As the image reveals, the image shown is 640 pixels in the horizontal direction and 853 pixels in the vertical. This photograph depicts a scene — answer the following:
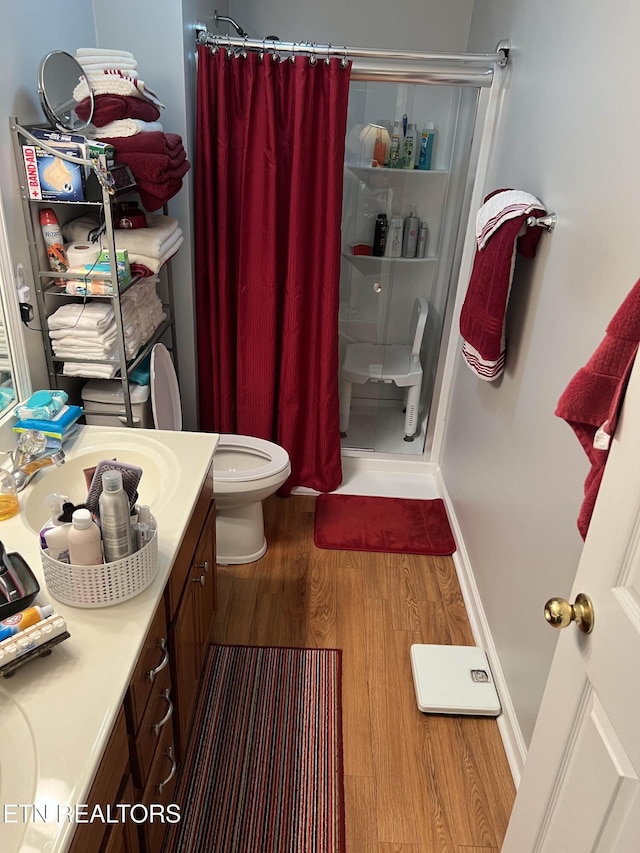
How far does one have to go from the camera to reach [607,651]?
905mm

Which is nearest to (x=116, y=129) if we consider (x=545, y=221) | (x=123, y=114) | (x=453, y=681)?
(x=123, y=114)

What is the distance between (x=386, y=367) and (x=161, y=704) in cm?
218

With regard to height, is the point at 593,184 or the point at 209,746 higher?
the point at 593,184

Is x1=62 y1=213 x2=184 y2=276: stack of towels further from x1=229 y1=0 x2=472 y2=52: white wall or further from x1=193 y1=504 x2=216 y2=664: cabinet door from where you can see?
x1=229 y1=0 x2=472 y2=52: white wall

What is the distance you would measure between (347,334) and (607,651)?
2.36m

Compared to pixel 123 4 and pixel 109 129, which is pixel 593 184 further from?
pixel 123 4

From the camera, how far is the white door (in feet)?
2.79

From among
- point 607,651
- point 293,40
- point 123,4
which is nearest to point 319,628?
point 607,651

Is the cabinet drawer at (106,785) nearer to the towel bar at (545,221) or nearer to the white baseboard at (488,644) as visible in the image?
the white baseboard at (488,644)

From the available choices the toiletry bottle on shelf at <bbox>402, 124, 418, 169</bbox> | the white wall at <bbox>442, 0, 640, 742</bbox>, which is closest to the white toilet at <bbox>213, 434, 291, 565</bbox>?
the white wall at <bbox>442, 0, 640, 742</bbox>

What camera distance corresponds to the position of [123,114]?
182 centimetres

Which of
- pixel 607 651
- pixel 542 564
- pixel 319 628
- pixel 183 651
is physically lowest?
pixel 319 628

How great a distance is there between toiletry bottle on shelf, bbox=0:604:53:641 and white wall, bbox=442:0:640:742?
3.70ft

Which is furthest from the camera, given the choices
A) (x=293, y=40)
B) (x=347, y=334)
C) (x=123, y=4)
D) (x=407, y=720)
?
(x=347, y=334)
